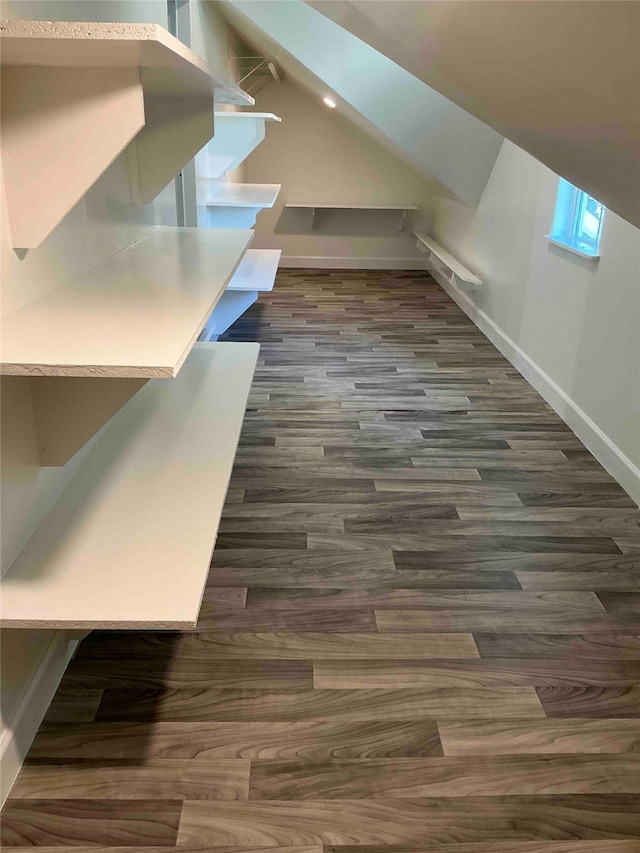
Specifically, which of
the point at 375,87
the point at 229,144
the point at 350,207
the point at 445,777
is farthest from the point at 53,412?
the point at 350,207

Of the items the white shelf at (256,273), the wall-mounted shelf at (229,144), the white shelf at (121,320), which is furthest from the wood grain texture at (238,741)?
the wall-mounted shelf at (229,144)

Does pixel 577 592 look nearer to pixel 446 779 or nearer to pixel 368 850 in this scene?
pixel 446 779

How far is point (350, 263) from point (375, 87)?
266 centimetres

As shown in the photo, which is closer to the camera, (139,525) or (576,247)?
(139,525)

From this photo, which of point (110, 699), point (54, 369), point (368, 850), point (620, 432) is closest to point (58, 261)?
point (54, 369)

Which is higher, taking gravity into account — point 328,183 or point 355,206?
point 328,183

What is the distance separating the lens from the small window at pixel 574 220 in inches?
133

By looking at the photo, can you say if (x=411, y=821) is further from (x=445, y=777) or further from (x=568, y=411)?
(x=568, y=411)

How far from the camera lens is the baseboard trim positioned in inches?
107

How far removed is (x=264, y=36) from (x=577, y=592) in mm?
3977

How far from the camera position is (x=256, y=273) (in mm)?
4285

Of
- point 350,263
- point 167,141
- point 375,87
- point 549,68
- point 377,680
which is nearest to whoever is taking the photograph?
point 549,68

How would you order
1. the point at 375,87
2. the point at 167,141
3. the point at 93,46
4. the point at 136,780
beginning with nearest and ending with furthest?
the point at 93,46 < the point at 136,780 < the point at 167,141 < the point at 375,87

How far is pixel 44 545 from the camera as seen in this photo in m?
1.32
